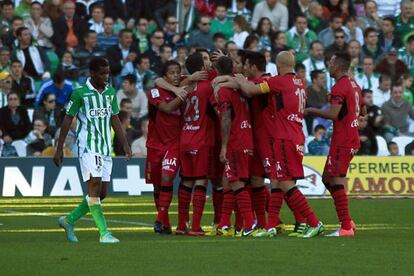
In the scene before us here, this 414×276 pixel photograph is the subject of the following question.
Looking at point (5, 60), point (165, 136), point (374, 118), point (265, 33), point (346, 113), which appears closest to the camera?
point (346, 113)

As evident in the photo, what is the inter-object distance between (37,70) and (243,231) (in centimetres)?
1343

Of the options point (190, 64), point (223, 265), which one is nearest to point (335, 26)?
point (190, 64)

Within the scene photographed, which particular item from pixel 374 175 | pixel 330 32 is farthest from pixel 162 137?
pixel 330 32

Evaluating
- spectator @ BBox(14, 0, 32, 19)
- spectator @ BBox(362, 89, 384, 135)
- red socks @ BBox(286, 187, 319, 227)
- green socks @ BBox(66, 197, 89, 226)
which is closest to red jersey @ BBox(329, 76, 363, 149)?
red socks @ BBox(286, 187, 319, 227)

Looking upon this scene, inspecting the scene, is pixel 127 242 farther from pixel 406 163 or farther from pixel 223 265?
pixel 406 163

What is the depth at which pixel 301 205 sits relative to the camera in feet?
53.8

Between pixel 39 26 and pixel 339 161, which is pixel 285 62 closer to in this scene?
pixel 339 161

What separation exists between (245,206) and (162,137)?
5.33ft

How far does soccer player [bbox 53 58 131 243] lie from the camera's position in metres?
15.6

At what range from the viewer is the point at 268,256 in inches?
539

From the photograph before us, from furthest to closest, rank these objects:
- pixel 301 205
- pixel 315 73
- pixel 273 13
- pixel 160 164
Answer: pixel 273 13, pixel 315 73, pixel 160 164, pixel 301 205

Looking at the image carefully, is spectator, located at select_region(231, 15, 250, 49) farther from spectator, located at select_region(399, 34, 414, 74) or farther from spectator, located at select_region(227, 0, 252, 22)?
spectator, located at select_region(399, 34, 414, 74)

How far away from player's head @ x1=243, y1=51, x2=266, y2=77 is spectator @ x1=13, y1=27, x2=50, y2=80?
12495mm

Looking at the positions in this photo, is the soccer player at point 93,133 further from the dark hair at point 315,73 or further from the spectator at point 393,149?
the dark hair at point 315,73
